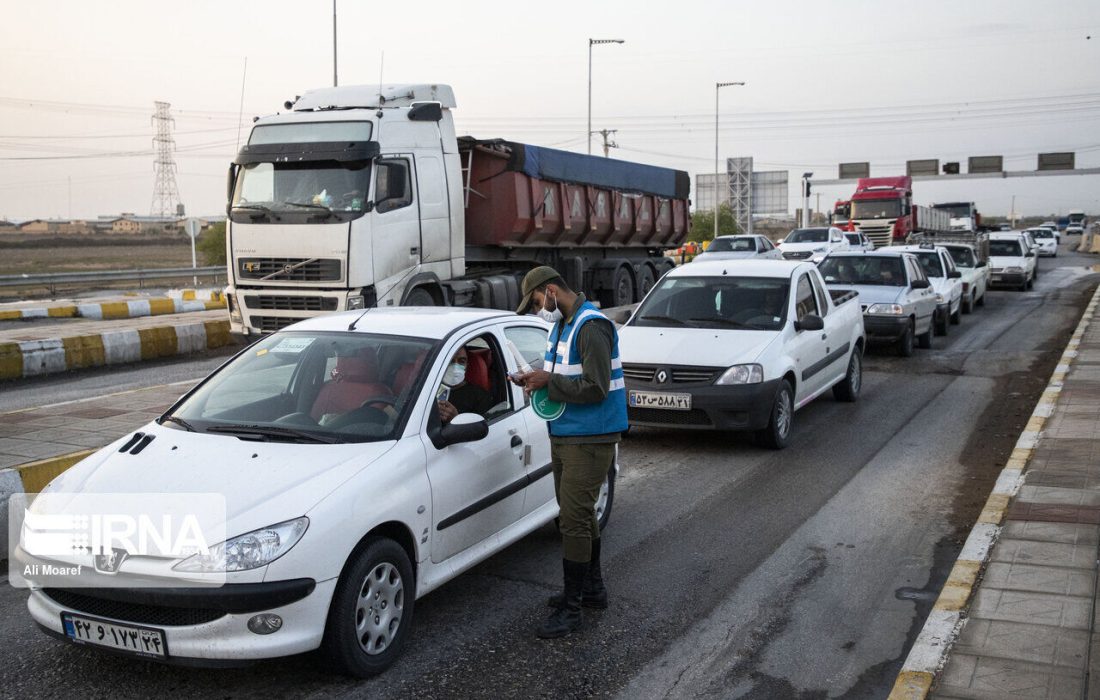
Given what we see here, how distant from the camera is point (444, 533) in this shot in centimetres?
482

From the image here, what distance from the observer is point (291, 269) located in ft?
42.7

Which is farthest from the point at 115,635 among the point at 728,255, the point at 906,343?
the point at 728,255

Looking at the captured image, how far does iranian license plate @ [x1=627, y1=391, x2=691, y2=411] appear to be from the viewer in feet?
28.6

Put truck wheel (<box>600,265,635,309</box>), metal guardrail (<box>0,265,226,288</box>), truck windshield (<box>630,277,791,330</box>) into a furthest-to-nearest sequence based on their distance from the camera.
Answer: metal guardrail (<box>0,265,226,288</box>), truck wheel (<box>600,265,635,309</box>), truck windshield (<box>630,277,791,330</box>)

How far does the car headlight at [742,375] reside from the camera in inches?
343

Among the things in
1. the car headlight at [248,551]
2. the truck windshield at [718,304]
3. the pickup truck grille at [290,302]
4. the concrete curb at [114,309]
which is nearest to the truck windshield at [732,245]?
the concrete curb at [114,309]

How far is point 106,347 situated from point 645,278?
1139 centimetres

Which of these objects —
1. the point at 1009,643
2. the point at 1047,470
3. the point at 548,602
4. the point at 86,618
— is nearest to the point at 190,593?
the point at 86,618

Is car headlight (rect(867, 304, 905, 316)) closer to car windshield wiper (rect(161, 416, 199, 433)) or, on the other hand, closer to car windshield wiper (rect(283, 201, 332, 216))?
car windshield wiper (rect(283, 201, 332, 216))

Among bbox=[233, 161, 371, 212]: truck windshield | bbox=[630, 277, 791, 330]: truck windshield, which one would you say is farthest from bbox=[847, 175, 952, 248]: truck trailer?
bbox=[630, 277, 791, 330]: truck windshield

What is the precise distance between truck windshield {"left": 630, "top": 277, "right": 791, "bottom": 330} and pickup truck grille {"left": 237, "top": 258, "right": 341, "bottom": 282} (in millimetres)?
4507

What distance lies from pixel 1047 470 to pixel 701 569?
3412 mm

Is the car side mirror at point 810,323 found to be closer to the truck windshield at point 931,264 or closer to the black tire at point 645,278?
the truck windshield at point 931,264

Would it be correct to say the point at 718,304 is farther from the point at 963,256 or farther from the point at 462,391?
the point at 963,256
